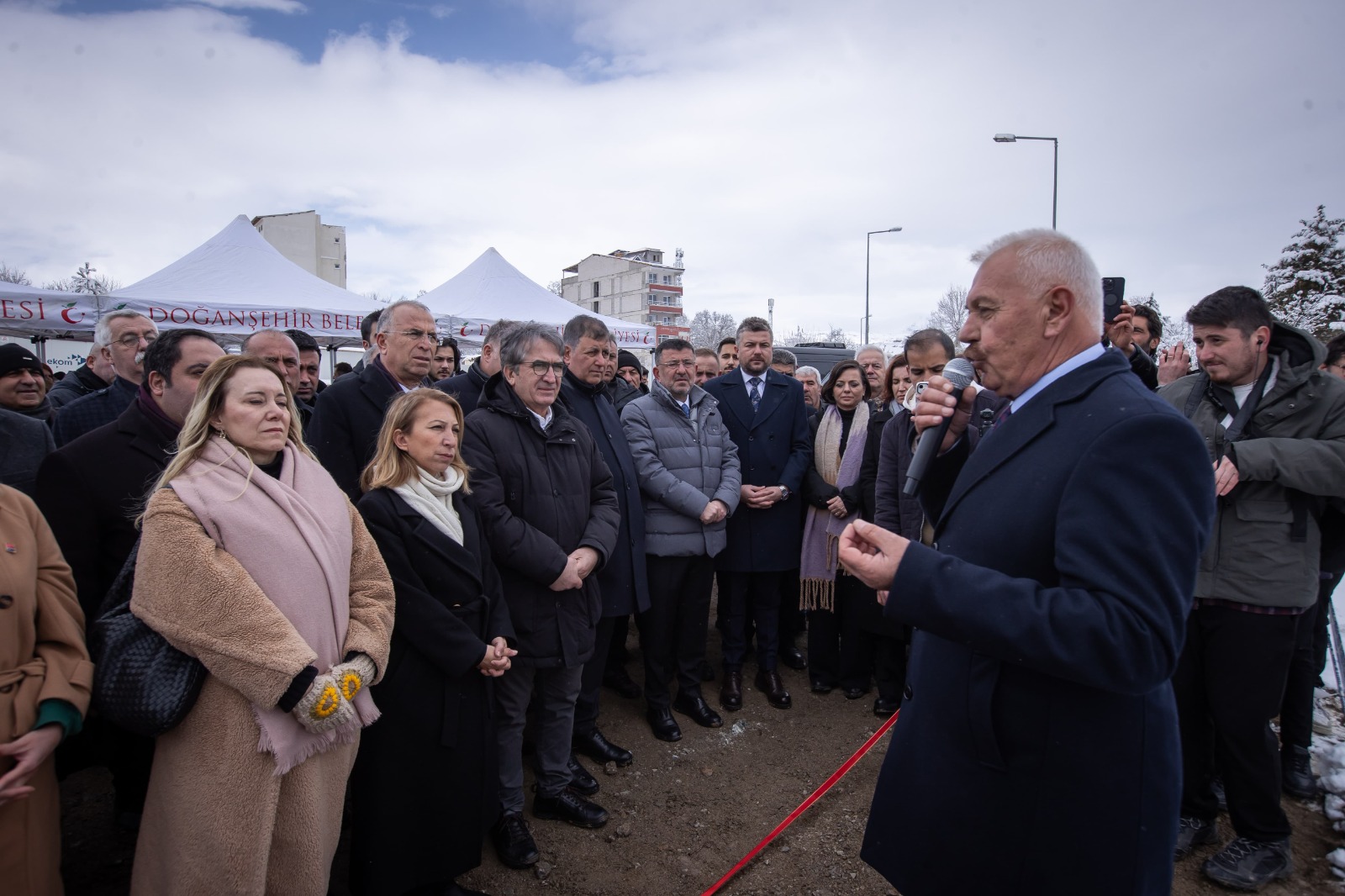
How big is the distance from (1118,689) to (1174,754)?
1.25 feet

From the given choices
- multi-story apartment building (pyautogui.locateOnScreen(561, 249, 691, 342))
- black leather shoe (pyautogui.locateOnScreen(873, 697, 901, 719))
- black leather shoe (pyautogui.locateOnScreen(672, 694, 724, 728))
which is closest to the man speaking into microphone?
black leather shoe (pyautogui.locateOnScreen(672, 694, 724, 728))

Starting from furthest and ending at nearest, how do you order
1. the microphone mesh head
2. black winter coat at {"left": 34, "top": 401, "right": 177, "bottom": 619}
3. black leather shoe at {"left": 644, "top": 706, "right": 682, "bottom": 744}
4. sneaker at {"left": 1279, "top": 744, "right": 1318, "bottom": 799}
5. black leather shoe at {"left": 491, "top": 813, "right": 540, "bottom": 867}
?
black leather shoe at {"left": 644, "top": 706, "right": 682, "bottom": 744} → sneaker at {"left": 1279, "top": 744, "right": 1318, "bottom": 799} → black leather shoe at {"left": 491, "top": 813, "right": 540, "bottom": 867} → black winter coat at {"left": 34, "top": 401, "right": 177, "bottom": 619} → the microphone mesh head

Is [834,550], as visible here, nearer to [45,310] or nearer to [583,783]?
[583,783]

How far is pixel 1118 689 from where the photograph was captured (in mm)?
1329

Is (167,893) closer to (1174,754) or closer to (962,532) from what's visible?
(962,532)

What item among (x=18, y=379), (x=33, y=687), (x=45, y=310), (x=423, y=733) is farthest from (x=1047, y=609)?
(x=45, y=310)

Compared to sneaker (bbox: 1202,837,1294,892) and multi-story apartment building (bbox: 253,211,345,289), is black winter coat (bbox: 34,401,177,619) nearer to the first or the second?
sneaker (bbox: 1202,837,1294,892)

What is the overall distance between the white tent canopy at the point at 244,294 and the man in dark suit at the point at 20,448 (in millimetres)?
5681

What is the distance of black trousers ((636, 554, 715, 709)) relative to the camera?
13.4 ft

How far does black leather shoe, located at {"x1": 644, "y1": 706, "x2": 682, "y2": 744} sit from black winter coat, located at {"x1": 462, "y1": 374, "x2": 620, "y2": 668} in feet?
3.40

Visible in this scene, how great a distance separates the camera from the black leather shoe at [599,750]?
374 centimetres

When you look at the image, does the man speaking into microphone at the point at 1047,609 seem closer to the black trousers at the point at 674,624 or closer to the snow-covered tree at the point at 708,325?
the black trousers at the point at 674,624

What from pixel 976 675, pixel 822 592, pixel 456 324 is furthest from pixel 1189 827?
pixel 456 324

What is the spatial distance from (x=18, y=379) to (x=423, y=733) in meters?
3.03
